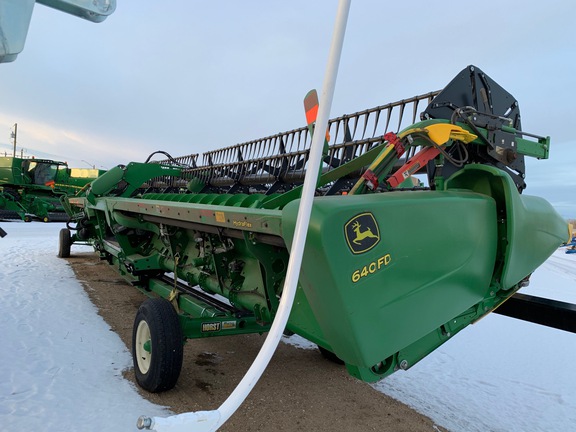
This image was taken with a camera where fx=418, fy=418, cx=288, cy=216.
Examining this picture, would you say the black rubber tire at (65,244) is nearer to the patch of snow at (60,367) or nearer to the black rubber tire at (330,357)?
the patch of snow at (60,367)

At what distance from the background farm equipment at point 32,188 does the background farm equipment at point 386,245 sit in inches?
741

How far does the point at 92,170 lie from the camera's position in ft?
86.6

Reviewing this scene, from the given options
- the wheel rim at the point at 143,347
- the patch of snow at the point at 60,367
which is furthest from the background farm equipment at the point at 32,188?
the wheel rim at the point at 143,347

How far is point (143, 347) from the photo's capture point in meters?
3.31

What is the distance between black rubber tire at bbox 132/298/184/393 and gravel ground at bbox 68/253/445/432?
0.38ft

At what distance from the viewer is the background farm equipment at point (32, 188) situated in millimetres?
19672

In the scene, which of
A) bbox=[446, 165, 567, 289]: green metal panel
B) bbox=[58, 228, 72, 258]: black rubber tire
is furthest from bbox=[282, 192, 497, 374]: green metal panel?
bbox=[58, 228, 72, 258]: black rubber tire

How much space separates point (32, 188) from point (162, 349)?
21.4 m

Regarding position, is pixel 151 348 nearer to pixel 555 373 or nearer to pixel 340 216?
pixel 340 216

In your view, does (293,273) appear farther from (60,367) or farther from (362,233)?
(60,367)

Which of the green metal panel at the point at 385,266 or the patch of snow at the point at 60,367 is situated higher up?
the green metal panel at the point at 385,266

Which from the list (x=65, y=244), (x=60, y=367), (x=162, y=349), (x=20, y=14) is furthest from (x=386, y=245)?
(x=65, y=244)

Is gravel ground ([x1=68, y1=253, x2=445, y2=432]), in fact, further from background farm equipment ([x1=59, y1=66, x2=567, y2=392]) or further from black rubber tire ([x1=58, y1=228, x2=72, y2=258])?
black rubber tire ([x1=58, y1=228, x2=72, y2=258])

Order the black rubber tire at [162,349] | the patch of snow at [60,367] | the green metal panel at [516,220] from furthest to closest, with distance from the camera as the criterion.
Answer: the black rubber tire at [162,349], the patch of snow at [60,367], the green metal panel at [516,220]
